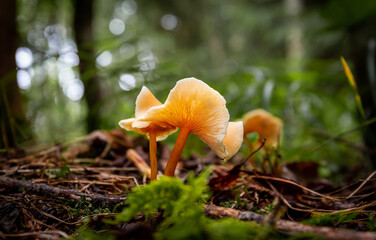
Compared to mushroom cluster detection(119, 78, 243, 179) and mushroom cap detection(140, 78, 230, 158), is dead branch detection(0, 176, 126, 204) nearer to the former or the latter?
mushroom cluster detection(119, 78, 243, 179)

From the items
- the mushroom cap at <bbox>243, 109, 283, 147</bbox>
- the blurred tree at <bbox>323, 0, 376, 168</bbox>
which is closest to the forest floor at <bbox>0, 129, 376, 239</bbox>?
the mushroom cap at <bbox>243, 109, 283, 147</bbox>

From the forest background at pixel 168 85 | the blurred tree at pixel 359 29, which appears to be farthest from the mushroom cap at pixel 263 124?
the blurred tree at pixel 359 29

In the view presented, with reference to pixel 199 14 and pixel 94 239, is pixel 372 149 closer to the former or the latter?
pixel 94 239

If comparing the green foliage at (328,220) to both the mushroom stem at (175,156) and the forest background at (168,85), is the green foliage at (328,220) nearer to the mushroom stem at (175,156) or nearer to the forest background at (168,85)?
the mushroom stem at (175,156)

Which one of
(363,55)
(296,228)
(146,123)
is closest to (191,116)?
(146,123)

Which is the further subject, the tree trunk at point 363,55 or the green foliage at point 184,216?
the tree trunk at point 363,55

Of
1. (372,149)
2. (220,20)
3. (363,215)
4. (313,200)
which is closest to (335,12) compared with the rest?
(372,149)
